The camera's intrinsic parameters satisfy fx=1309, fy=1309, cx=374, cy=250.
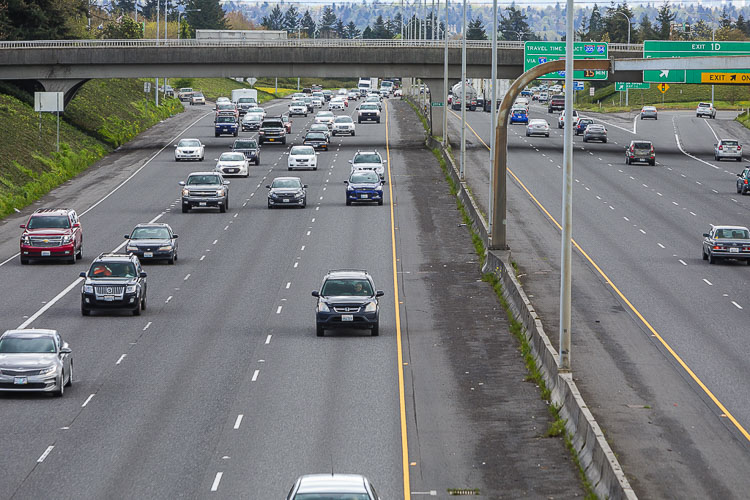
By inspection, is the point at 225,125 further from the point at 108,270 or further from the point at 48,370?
the point at 48,370

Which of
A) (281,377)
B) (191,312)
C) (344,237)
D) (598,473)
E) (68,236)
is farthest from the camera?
(344,237)

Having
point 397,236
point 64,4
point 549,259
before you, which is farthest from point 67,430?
point 64,4

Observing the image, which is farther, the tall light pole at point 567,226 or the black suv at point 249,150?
the black suv at point 249,150

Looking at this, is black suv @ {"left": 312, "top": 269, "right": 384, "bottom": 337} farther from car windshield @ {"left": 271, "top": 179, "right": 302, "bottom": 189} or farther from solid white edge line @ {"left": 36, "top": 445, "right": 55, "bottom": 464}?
car windshield @ {"left": 271, "top": 179, "right": 302, "bottom": 189}

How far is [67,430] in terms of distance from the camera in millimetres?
24625

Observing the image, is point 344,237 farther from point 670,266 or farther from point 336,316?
point 336,316

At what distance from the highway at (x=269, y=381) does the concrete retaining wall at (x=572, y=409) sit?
1.73 feet

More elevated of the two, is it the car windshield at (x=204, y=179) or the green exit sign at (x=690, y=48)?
the green exit sign at (x=690, y=48)

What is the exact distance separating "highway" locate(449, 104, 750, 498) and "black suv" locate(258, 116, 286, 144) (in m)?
14.7

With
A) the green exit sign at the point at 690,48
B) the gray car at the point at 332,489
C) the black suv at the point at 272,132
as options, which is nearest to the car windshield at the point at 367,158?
the black suv at the point at 272,132

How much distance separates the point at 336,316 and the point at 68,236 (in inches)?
623

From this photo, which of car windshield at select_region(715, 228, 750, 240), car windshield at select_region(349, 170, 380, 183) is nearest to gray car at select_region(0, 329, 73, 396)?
car windshield at select_region(715, 228, 750, 240)

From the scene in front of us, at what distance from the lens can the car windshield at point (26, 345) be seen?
27406 mm

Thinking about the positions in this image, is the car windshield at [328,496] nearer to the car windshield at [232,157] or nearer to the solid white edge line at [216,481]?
the solid white edge line at [216,481]
